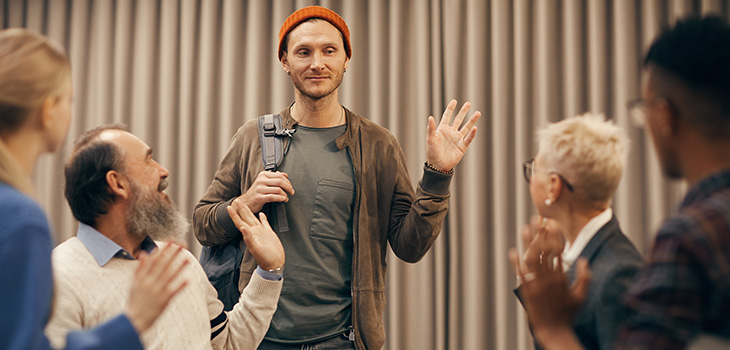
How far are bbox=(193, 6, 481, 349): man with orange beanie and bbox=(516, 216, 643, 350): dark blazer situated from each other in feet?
2.65

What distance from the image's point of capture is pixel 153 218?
1.98 meters

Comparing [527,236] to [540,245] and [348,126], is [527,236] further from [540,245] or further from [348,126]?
[348,126]

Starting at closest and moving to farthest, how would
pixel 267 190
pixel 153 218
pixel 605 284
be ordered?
pixel 605 284 → pixel 153 218 → pixel 267 190

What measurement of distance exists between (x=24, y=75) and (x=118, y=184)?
781 millimetres

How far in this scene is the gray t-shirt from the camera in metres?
2.26

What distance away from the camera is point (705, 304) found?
952 mm

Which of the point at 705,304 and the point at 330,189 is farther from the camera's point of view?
the point at 330,189

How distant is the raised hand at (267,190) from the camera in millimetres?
2227

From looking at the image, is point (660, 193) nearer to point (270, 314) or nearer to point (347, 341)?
point (347, 341)

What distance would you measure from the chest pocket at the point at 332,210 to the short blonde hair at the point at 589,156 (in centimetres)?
82

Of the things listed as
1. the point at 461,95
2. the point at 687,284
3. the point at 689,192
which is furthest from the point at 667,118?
the point at 461,95

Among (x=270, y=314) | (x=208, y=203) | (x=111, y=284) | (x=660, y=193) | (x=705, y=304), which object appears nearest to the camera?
(x=705, y=304)

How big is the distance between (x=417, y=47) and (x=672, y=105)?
259 centimetres

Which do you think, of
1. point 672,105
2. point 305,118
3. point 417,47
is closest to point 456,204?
point 417,47
